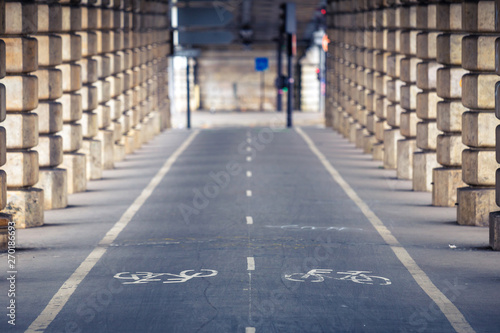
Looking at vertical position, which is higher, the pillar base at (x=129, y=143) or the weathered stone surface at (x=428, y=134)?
the weathered stone surface at (x=428, y=134)

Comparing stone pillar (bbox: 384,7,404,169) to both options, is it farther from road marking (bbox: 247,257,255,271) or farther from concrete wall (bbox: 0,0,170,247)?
road marking (bbox: 247,257,255,271)

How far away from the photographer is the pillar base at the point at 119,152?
40412 mm

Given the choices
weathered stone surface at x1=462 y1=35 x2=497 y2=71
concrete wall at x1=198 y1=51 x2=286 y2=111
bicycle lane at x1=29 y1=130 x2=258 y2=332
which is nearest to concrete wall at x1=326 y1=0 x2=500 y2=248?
weathered stone surface at x1=462 y1=35 x2=497 y2=71

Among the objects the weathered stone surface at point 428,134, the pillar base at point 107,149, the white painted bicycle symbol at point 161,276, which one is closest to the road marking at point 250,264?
the white painted bicycle symbol at point 161,276

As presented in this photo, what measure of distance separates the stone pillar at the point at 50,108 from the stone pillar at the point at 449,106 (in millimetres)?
8182

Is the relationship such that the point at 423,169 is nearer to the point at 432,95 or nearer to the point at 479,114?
the point at 432,95

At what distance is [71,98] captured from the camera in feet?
97.1

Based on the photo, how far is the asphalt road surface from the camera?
46.9 ft

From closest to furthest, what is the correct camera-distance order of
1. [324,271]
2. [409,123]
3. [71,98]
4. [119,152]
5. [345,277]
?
[345,277]
[324,271]
[71,98]
[409,123]
[119,152]

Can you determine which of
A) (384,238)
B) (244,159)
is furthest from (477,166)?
(244,159)

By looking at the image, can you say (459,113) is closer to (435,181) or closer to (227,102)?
(435,181)

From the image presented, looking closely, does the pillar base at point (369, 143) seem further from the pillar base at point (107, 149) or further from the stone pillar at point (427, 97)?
the stone pillar at point (427, 97)

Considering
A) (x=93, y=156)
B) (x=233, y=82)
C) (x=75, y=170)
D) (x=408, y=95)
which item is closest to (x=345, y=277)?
(x=75, y=170)

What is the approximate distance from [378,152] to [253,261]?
22.1 m
